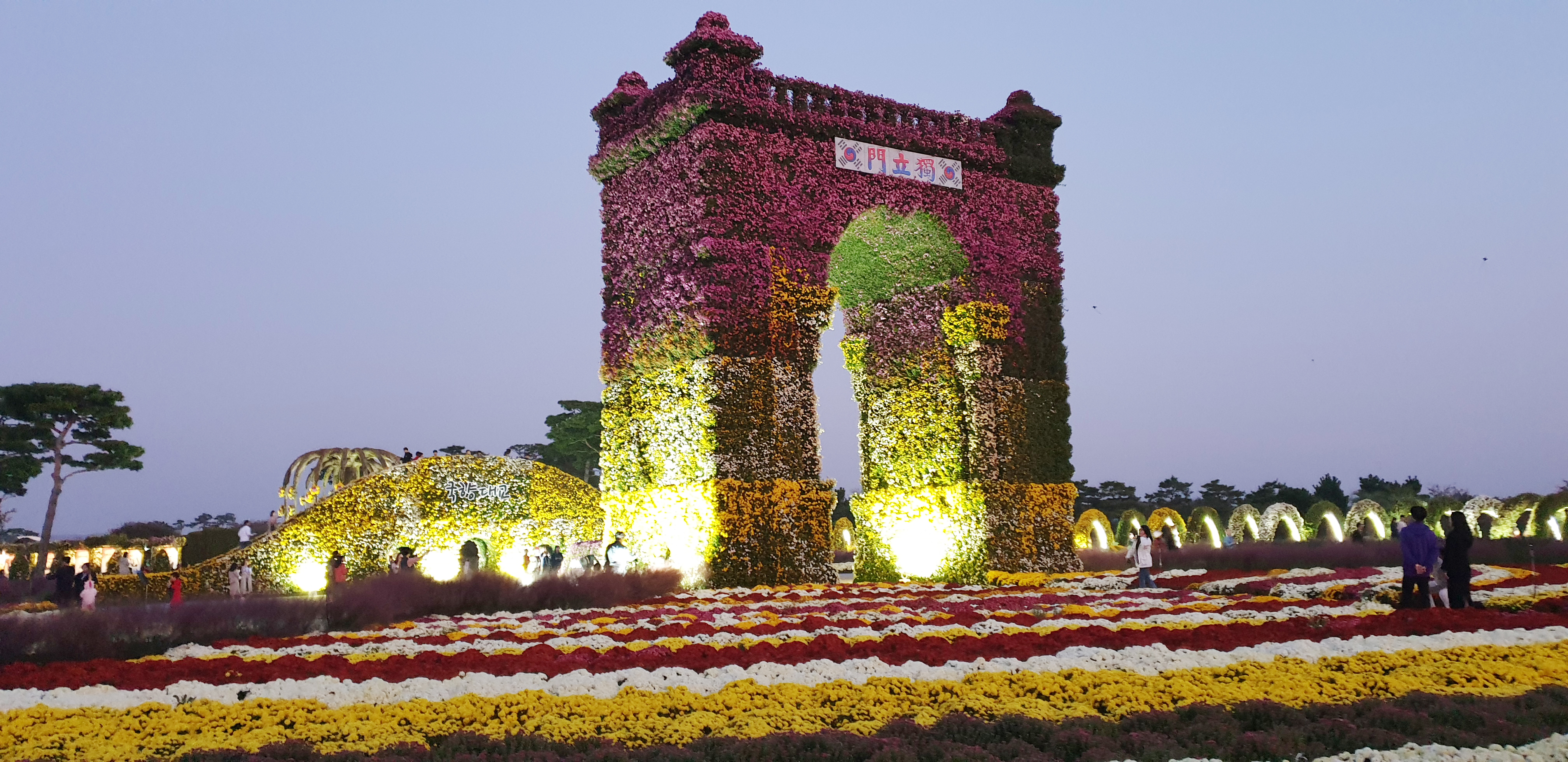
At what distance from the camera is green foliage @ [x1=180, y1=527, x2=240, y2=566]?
24.8 meters

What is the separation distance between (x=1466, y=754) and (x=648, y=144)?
51.8ft

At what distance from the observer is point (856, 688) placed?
6.10 metres

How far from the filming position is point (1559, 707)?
203 inches

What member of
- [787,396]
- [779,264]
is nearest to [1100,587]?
[787,396]

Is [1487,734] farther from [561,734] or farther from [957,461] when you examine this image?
[957,461]

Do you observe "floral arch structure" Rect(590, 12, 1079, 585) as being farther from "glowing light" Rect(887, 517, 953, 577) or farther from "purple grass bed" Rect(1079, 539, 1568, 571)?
"purple grass bed" Rect(1079, 539, 1568, 571)

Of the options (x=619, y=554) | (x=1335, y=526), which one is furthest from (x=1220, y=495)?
(x=619, y=554)

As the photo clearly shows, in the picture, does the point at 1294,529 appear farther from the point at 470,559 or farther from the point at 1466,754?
the point at 1466,754

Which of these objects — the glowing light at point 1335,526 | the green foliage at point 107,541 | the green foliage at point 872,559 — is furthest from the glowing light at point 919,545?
the green foliage at point 107,541

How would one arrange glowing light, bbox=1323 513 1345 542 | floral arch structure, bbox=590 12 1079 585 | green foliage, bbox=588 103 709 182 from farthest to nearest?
1. glowing light, bbox=1323 513 1345 542
2. green foliage, bbox=588 103 709 182
3. floral arch structure, bbox=590 12 1079 585

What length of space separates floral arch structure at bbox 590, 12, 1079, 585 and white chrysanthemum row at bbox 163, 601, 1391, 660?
20.6 feet

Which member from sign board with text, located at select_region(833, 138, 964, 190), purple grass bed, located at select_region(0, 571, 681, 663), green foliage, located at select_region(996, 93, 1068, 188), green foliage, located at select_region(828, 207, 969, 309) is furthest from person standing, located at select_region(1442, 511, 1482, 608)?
green foliage, located at select_region(996, 93, 1068, 188)

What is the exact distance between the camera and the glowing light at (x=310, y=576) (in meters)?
20.4

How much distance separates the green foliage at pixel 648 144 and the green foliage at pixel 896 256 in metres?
3.70
